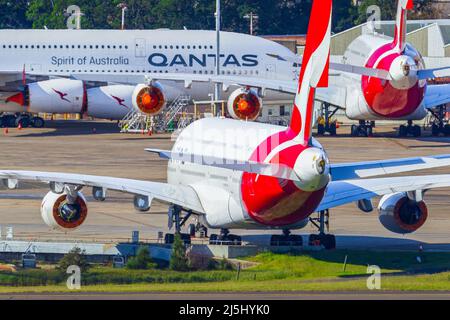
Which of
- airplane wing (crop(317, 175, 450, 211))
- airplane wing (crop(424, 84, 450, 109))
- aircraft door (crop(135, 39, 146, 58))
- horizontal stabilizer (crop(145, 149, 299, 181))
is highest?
aircraft door (crop(135, 39, 146, 58))

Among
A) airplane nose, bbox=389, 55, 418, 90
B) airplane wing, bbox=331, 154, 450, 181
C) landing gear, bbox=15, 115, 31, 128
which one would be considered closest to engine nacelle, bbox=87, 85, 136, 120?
landing gear, bbox=15, 115, 31, 128

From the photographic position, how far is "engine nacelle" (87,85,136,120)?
80000mm

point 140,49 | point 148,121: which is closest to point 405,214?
point 148,121

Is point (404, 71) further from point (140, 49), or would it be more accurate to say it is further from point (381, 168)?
point (381, 168)

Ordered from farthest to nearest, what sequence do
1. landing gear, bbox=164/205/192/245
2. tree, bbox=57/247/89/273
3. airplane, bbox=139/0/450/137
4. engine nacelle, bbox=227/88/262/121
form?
engine nacelle, bbox=227/88/262/121 < airplane, bbox=139/0/450/137 < landing gear, bbox=164/205/192/245 < tree, bbox=57/247/89/273

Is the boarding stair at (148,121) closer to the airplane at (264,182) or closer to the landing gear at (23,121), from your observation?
the landing gear at (23,121)

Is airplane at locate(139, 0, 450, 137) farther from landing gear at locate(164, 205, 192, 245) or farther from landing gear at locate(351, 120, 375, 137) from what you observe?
Result: landing gear at locate(164, 205, 192, 245)

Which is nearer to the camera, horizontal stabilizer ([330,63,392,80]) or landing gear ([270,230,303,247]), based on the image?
landing gear ([270,230,303,247])

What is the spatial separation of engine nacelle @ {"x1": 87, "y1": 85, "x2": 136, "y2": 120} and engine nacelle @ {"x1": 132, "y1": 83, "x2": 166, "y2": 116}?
7941 millimetres

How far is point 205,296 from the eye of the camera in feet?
89.7

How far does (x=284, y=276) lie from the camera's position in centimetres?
3231
